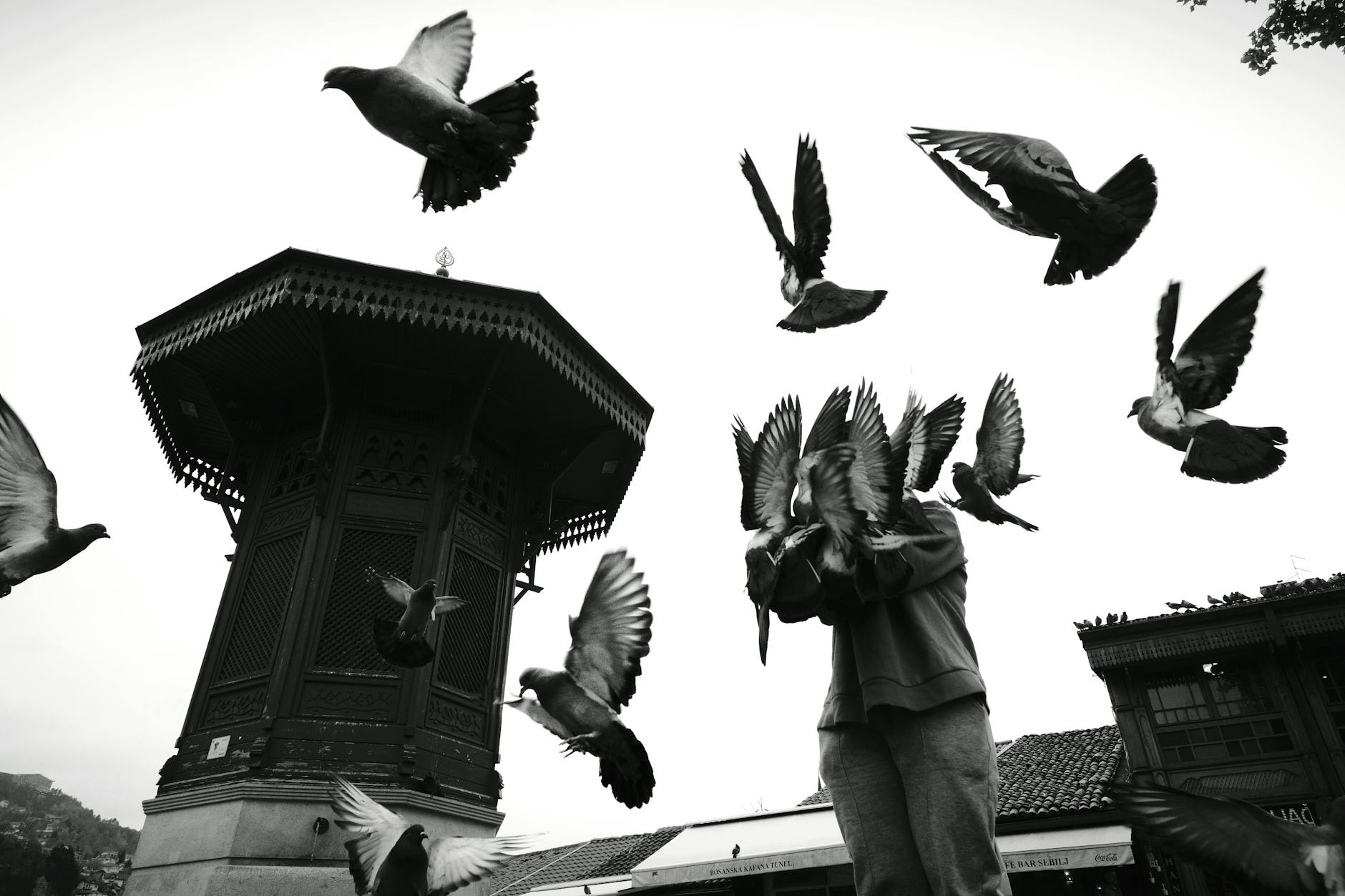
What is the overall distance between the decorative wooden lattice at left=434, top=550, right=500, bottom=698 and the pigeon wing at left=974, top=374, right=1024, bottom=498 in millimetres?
7391

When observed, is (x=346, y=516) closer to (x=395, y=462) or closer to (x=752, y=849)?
(x=395, y=462)

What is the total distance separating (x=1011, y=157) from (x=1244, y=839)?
269cm

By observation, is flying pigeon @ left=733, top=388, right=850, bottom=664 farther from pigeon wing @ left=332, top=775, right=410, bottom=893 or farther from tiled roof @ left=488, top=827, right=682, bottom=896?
tiled roof @ left=488, top=827, right=682, bottom=896

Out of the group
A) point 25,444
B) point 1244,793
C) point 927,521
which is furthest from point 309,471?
point 1244,793

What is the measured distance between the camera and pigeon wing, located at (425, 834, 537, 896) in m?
4.71

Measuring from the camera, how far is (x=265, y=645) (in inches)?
392

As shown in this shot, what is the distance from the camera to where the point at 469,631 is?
35.6ft

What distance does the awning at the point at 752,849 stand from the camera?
16969 millimetres

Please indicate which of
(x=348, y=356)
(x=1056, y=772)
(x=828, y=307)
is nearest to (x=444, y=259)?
(x=348, y=356)

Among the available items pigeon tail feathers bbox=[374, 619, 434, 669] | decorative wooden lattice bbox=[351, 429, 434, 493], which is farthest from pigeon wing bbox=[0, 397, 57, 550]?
decorative wooden lattice bbox=[351, 429, 434, 493]

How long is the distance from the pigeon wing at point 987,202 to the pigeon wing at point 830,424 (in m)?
1.00

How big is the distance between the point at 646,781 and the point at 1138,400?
9.76 ft

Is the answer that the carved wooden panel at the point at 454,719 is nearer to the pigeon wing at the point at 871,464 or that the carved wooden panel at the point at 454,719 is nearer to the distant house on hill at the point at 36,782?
the distant house on hill at the point at 36,782

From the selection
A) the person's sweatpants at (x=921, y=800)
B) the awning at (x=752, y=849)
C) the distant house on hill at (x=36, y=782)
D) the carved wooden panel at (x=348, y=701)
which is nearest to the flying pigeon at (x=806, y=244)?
the person's sweatpants at (x=921, y=800)
